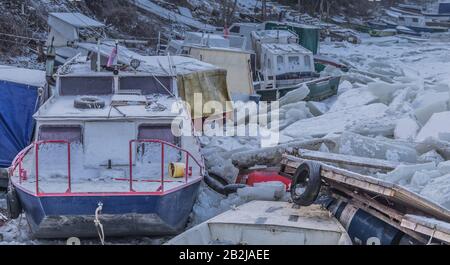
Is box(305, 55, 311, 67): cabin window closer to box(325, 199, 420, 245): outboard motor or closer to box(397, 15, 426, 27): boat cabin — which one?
box(325, 199, 420, 245): outboard motor

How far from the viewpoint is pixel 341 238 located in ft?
25.6

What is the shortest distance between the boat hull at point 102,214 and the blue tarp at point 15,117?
123 inches

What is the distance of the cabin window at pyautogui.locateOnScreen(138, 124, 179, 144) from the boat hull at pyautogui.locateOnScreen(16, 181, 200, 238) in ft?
3.29

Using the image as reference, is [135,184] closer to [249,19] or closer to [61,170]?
[61,170]

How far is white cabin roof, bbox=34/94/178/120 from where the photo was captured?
9.25m

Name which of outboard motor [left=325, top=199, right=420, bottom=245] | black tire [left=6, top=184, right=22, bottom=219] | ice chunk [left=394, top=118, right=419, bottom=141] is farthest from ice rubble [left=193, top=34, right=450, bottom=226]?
black tire [left=6, top=184, right=22, bottom=219]

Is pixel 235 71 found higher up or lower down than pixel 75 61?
lower down

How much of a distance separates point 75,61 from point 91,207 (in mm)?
4497

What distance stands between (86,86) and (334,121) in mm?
6573

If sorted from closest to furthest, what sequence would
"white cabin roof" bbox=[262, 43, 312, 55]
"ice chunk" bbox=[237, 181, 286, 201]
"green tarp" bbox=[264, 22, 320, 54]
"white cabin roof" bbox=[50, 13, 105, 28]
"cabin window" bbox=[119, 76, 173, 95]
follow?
"ice chunk" bbox=[237, 181, 286, 201] < "cabin window" bbox=[119, 76, 173, 95] < "white cabin roof" bbox=[50, 13, 105, 28] < "white cabin roof" bbox=[262, 43, 312, 55] < "green tarp" bbox=[264, 22, 320, 54]

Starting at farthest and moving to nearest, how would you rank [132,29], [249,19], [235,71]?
[249,19] < [132,29] < [235,71]

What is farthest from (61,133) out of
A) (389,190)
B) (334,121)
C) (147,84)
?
(334,121)

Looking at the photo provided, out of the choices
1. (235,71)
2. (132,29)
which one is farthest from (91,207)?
(132,29)

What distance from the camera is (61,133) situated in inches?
366
